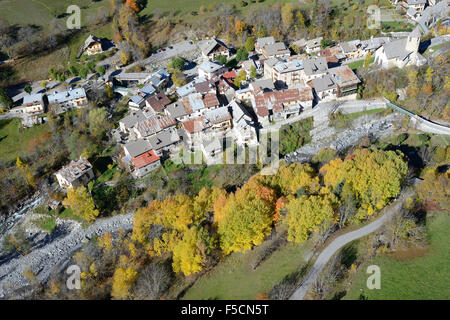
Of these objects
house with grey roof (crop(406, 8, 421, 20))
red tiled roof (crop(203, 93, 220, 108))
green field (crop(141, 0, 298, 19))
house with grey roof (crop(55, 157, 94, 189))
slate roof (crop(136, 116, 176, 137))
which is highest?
green field (crop(141, 0, 298, 19))

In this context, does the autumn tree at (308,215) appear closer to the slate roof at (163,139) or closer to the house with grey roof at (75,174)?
the slate roof at (163,139)

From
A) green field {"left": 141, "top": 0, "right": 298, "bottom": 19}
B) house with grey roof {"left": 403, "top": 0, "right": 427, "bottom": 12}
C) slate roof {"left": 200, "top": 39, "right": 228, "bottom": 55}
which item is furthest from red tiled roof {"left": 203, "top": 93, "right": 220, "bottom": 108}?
house with grey roof {"left": 403, "top": 0, "right": 427, "bottom": 12}

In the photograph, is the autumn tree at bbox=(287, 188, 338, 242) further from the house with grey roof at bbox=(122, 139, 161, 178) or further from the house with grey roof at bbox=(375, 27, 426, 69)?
the house with grey roof at bbox=(375, 27, 426, 69)

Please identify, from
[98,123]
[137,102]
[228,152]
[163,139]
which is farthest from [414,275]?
[98,123]

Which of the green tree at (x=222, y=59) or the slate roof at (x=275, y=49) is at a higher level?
the slate roof at (x=275, y=49)

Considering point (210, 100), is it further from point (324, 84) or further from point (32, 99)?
point (32, 99)

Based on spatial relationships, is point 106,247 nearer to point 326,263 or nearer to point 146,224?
point 146,224

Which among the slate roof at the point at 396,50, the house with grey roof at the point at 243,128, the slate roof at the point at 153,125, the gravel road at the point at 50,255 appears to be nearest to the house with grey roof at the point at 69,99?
the slate roof at the point at 153,125
